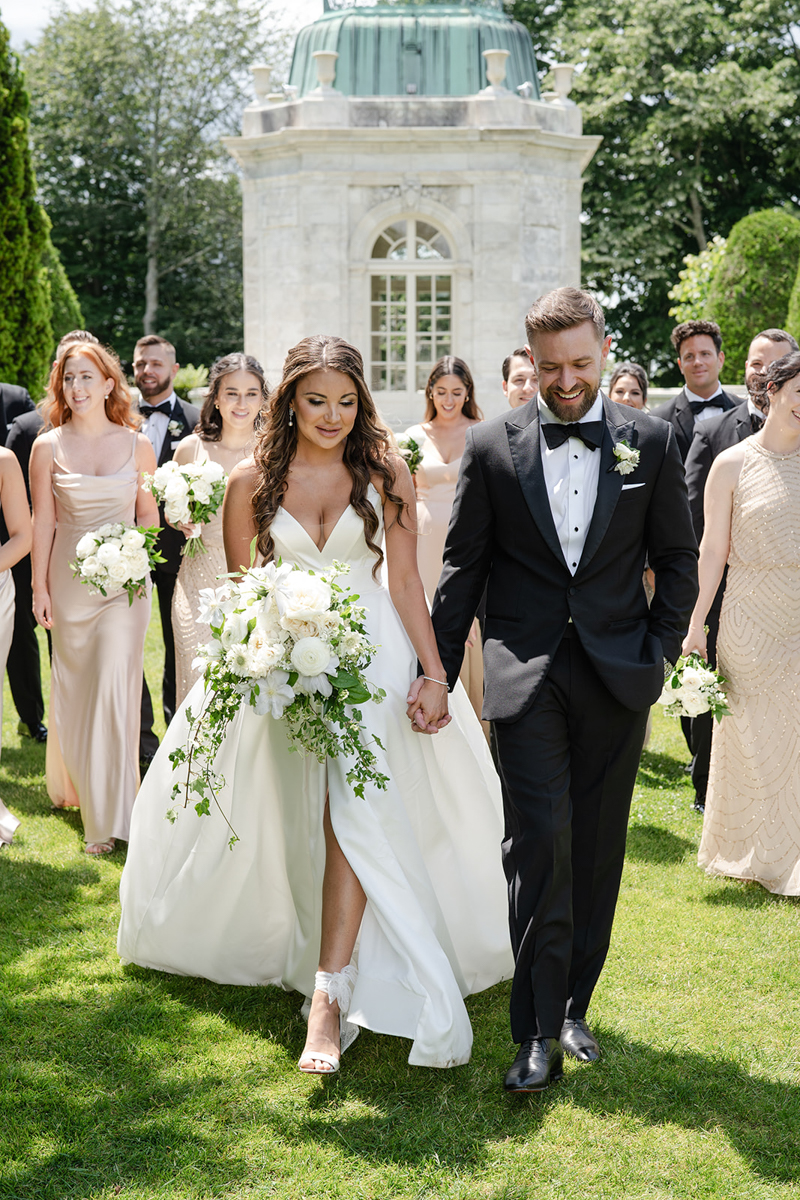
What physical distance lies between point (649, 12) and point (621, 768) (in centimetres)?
3120

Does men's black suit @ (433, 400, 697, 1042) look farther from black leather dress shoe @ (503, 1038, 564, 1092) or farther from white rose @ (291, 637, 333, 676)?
white rose @ (291, 637, 333, 676)

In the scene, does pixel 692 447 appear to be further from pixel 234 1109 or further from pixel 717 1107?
pixel 234 1109

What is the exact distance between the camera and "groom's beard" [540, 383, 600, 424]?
3.97m

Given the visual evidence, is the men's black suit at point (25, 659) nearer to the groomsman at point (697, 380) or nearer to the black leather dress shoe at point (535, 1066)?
the groomsman at point (697, 380)

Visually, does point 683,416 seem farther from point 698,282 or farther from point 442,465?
point 698,282

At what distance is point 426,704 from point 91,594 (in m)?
3.00

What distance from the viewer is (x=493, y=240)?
791 inches

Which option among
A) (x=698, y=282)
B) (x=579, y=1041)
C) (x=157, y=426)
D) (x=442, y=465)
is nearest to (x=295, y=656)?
(x=579, y=1041)

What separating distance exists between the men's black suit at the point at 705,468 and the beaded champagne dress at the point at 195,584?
9.28 ft

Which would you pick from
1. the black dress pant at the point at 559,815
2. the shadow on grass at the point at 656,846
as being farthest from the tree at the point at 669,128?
the black dress pant at the point at 559,815

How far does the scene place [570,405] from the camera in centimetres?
397

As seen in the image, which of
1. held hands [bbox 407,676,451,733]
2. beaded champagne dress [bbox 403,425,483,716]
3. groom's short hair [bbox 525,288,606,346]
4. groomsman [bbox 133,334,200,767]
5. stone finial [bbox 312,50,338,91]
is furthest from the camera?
stone finial [bbox 312,50,338,91]

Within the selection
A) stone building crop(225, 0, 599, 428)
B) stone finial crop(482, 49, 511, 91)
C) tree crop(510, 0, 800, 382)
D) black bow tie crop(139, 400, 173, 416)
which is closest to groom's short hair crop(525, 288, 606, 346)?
black bow tie crop(139, 400, 173, 416)

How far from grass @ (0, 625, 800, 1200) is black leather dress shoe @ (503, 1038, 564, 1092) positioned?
0.22 feet
